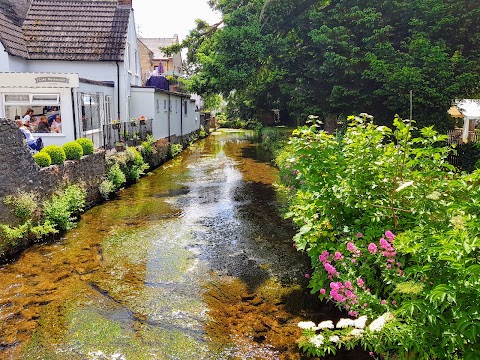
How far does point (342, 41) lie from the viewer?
20.2 meters

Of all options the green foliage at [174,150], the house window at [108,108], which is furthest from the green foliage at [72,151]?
the green foliage at [174,150]

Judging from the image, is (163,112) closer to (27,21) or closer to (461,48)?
(27,21)

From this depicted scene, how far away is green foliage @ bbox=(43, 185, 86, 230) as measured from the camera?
11.3 meters

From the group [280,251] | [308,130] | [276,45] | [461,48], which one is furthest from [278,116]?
[308,130]

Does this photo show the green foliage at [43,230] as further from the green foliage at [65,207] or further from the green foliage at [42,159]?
the green foliage at [42,159]

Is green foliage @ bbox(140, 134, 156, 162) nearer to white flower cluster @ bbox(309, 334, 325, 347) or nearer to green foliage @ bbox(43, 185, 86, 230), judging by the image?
green foliage @ bbox(43, 185, 86, 230)

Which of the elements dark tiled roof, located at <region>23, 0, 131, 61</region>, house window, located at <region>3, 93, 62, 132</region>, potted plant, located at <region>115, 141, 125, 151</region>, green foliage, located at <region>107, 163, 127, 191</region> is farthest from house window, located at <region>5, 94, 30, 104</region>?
dark tiled roof, located at <region>23, 0, 131, 61</region>

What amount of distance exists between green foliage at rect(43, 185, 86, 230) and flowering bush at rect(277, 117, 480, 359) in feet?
23.4

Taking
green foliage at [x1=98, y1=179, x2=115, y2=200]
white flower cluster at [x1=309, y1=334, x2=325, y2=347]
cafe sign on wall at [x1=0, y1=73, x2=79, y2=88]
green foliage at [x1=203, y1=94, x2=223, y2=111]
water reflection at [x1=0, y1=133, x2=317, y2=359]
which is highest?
green foliage at [x1=203, y1=94, x2=223, y2=111]

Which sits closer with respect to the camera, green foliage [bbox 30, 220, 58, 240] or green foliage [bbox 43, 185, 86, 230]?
green foliage [bbox 30, 220, 58, 240]

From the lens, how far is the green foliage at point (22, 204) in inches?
388

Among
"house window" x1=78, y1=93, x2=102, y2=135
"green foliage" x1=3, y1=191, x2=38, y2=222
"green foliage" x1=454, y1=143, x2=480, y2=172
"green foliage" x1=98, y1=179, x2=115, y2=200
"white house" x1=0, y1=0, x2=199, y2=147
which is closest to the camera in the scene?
"green foliage" x1=3, y1=191, x2=38, y2=222

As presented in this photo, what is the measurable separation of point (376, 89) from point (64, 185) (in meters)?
15.8

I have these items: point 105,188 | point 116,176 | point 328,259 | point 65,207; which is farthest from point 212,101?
point 328,259
